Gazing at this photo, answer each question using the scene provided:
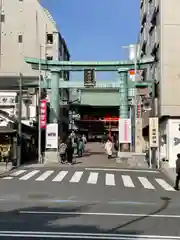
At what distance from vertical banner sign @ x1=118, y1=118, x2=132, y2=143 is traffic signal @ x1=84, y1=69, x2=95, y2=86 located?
4426 mm

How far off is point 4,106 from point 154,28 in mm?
16368

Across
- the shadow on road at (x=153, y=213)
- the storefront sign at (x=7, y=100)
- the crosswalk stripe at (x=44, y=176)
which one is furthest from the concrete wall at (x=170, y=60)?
the shadow on road at (x=153, y=213)

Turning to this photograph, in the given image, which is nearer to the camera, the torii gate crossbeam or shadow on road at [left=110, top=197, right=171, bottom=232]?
shadow on road at [left=110, top=197, right=171, bottom=232]

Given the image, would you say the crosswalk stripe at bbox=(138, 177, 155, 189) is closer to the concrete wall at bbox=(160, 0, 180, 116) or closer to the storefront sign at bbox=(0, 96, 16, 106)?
the concrete wall at bbox=(160, 0, 180, 116)

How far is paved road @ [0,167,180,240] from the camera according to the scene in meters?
9.44

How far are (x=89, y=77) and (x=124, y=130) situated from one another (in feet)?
18.7

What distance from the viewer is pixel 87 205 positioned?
14281 mm

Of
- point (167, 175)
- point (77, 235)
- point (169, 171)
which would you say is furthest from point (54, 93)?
point (77, 235)

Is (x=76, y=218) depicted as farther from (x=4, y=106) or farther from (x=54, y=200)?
(x=4, y=106)

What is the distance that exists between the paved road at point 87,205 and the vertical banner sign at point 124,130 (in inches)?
397

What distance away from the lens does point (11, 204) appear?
46.6ft

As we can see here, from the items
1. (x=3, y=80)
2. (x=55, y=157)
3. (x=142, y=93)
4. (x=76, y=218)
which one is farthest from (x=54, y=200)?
(x=3, y=80)

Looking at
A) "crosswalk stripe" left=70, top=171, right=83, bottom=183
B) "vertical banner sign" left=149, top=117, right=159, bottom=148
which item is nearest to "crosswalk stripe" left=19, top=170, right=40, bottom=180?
"crosswalk stripe" left=70, top=171, right=83, bottom=183

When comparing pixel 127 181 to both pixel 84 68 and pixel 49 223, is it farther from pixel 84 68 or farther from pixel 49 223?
pixel 84 68
